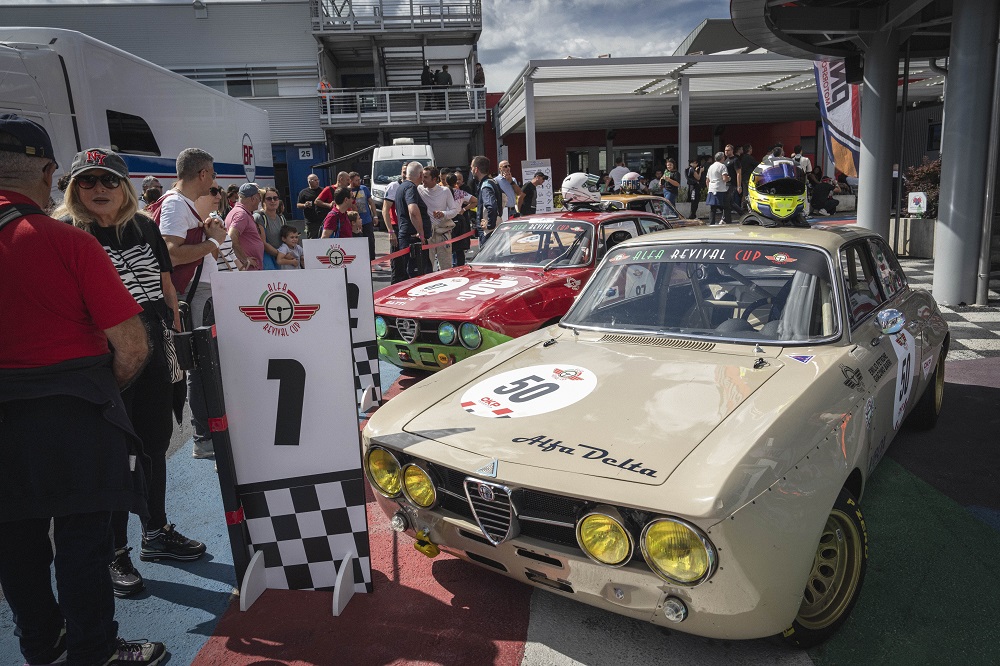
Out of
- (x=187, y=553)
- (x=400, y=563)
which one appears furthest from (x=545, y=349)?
(x=187, y=553)

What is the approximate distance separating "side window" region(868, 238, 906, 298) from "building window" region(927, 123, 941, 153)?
82.8ft

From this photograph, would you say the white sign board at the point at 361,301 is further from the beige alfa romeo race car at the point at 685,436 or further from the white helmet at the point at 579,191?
the white helmet at the point at 579,191

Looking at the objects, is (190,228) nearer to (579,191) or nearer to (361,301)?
(361,301)

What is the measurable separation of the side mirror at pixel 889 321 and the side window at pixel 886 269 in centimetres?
73

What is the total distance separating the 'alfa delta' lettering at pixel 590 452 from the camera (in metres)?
2.04

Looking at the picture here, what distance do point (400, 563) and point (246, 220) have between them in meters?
4.01

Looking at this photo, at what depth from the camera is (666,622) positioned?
1.95m

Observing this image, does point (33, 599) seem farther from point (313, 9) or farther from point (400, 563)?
point (313, 9)

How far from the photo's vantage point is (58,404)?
1.98 m

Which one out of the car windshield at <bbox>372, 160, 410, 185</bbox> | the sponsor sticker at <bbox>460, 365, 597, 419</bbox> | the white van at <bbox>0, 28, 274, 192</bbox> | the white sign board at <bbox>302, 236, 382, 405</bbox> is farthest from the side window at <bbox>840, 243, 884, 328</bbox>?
the car windshield at <bbox>372, 160, 410, 185</bbox>

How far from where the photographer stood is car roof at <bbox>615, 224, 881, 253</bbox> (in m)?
3.25

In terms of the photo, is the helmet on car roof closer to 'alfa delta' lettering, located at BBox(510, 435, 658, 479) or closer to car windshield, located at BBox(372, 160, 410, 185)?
'alfa delta' lettering, located at BBox(510, 435, 658, 479)

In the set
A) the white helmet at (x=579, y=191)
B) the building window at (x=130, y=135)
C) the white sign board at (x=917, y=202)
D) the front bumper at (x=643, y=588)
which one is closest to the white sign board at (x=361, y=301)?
the front bumper at (x=643, y=588)

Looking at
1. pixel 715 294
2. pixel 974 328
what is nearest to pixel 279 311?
pixel 715 294
